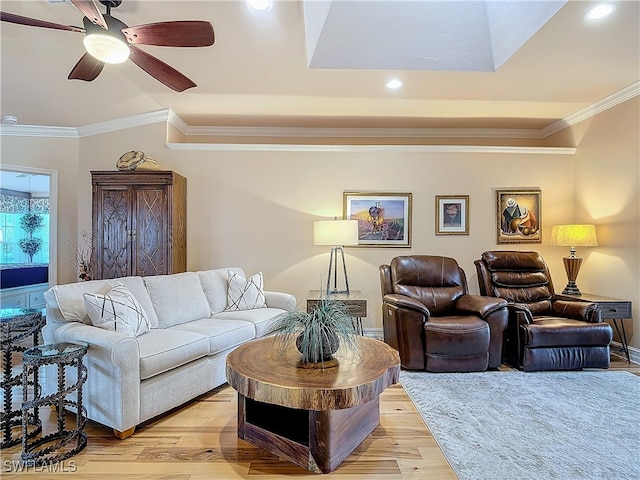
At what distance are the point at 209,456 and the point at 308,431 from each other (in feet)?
1.95

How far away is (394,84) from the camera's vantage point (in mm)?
3613

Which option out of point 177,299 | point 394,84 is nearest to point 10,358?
point 177,299

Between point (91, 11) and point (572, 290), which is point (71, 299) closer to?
point (91, 11)

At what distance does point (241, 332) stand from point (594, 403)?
2.80m

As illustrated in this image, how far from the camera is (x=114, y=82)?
3.68 m

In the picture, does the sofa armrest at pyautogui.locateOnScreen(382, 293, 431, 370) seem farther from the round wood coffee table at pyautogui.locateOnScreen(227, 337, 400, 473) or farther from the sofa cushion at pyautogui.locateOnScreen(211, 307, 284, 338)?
the sofa cushion at pyautogui.locateOnScreen(211, 307, 284, 338)

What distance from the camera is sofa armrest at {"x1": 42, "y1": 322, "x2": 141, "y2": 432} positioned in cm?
216

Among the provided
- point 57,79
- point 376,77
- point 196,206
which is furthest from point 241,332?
point 57,79

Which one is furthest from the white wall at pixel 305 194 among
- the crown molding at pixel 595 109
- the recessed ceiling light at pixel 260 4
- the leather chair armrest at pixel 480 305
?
the recessed ceiling light at pixel 260 4

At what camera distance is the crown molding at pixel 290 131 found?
4.39 metres

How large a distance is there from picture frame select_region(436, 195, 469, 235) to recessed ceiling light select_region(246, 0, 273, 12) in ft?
9.92

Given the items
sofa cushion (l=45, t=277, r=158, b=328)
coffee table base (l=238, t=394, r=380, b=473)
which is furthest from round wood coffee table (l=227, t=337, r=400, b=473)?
sofa cushion (l=45, t=277, r=158, b=328)

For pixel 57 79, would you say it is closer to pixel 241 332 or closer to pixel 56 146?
pixel 56 146

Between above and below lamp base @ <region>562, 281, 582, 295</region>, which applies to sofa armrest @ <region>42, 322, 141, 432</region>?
below
